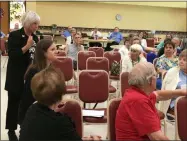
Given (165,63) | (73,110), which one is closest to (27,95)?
(73,110)

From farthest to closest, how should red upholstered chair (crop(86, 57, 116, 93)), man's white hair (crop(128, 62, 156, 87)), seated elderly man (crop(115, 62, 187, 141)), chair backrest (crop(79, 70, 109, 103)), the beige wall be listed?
the beige wall → red upholstered chair (crop(86, 57, 116, 93)) → chair backrest (crop(79, 70, 109, 103)) → man's white hair (crop(128, 62, 156, 87)) → seated elderly man (crop(115, 62, 187, 141))

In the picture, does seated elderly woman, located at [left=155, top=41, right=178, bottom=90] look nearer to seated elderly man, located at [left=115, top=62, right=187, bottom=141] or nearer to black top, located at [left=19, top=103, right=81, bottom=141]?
seated elderly man, located at [left=115, top=62, right=187, bottom=141]

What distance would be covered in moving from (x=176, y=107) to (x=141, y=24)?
15.1 metres

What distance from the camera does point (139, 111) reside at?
195 cm

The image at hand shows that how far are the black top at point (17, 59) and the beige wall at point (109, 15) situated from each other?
480 inches

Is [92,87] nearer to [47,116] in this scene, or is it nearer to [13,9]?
[47,116]

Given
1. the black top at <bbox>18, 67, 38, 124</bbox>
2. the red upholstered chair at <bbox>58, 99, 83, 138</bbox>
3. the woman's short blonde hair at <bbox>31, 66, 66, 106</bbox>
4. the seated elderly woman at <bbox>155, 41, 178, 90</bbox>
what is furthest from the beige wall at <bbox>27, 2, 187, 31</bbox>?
the woman's short blonde hair at <bbox>31, 66, 66, 106</bbox>

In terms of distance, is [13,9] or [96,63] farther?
[13,9]

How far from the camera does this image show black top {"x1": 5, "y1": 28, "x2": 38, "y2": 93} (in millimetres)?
3260

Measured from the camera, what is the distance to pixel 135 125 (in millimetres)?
1970

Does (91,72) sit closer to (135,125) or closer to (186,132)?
(186,132)

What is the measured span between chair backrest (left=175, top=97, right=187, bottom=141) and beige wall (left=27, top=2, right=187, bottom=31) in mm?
13354

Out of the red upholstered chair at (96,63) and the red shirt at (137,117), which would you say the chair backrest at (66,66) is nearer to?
the red upholstered chair at (96,63)

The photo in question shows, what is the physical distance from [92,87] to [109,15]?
13.0 meters
